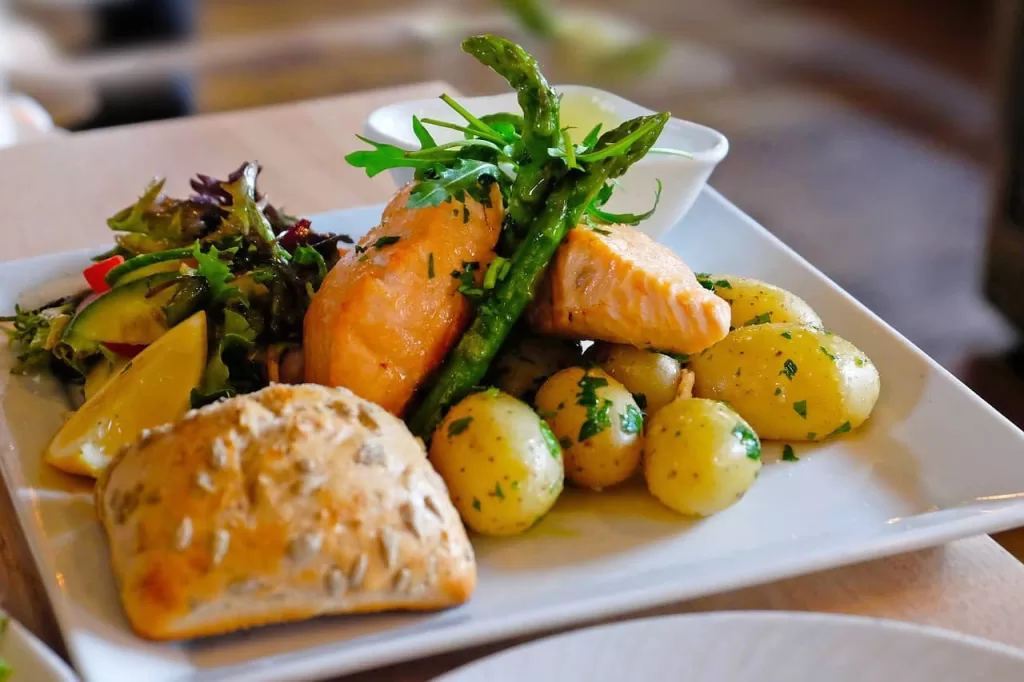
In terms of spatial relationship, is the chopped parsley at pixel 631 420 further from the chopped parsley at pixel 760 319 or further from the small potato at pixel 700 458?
the chopped parsley at pixel 760 319

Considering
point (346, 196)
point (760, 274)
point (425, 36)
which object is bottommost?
point (425, 36)

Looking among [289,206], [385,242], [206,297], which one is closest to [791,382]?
[385,242]

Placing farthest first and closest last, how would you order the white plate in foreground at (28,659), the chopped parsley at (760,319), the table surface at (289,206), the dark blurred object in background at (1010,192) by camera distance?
the dark blurred object in background at (1010,192), the chopped parsley at (760,319), the table surface at (289,206), the white plate in foreground at (28,659)

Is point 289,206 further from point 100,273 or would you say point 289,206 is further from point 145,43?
point 145,43

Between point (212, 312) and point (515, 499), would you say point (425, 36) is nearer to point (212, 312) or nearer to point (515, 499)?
point (212, 312)

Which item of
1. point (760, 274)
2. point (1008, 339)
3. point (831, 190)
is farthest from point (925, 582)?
point (831, 190)

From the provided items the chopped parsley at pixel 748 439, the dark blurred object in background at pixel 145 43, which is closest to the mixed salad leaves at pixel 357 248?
the chopped parsley at pixel 748 439
